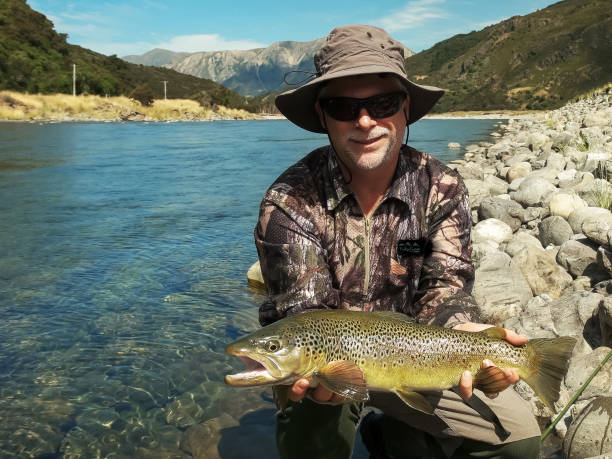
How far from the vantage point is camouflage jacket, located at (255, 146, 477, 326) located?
10.2 feet

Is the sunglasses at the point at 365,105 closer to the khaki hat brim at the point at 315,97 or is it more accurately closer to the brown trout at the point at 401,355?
the khaki hat brim at the point at 315,97

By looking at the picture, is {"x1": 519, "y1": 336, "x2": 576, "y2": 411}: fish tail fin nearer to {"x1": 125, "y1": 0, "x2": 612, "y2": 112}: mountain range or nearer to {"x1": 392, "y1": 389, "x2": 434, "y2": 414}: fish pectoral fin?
{"x1": 392, "y1": 389, "x2": 434, "y2": 414}: fish pectoral fin

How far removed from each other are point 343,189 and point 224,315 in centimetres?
388

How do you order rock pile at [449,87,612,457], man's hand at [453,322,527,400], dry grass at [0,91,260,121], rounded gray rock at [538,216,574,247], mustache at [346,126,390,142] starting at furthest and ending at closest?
→ dry grass at [0,91,260,121], rounded gray rock at [538,216,574,247], rock pile at [449,87,612,457], mustache at [346,126,390,142], man's hand at [453,322,527,400]

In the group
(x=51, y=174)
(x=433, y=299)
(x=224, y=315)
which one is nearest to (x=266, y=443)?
(x=433, y=299)

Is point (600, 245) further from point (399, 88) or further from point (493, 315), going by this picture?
point (399, 88)

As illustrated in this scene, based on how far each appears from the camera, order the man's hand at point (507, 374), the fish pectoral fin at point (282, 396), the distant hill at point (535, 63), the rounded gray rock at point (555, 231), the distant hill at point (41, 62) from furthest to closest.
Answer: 1. the distant hill at point (535, 63)
2. the distant hill at point (41, 62)
3. the rounded gray rock at point (555, 231)
4. the fish pectoral fin at point (282, 396)
5. the man's hand at point (507, 374)

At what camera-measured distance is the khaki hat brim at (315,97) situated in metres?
2.93

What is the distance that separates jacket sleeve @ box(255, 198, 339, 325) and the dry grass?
54.2m

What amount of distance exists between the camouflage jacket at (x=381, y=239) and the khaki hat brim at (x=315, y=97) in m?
0.32

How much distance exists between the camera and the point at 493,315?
201 inches

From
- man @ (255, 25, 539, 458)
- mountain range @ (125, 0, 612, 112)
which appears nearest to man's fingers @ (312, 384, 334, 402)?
man @ (255, 25, 539, 458)

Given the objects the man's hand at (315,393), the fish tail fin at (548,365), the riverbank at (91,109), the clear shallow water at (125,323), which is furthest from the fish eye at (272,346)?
the riverbank at (91,109)

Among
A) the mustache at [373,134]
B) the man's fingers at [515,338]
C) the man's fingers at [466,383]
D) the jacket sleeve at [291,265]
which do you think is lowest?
the man's fingers at [466,383]
